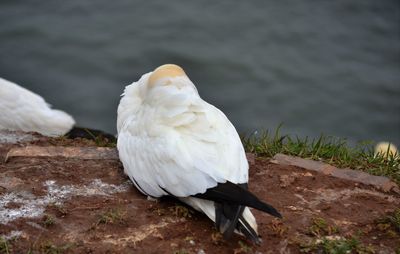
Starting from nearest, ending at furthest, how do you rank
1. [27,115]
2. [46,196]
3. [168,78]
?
[46,196], [168,78], [27,115]

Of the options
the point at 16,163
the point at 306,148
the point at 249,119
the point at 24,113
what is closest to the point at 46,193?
the point at 16,163

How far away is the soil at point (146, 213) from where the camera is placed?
4.32 m

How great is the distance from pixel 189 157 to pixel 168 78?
109 cm

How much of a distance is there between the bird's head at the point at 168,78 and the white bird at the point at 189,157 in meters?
0.05

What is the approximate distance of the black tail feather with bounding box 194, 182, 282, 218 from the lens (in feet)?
13.5

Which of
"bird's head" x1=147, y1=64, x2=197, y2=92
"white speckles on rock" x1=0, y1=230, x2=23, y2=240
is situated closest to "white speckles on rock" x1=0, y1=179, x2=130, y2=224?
"white speckles on rock" x1=0, y1=230, x2=23, y2=240

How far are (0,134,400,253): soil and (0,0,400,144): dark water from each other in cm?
543

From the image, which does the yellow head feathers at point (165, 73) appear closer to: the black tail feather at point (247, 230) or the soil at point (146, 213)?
the soil at point (146, 213)

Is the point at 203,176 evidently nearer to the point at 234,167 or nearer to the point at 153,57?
the point at 234,167

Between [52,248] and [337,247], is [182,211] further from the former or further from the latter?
[337,247]


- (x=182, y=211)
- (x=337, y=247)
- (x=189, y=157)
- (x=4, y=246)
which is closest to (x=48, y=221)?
(x=4, y=246)

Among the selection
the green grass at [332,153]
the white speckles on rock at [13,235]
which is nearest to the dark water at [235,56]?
the green grass at [332,153]

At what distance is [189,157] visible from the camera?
4551 millimetres

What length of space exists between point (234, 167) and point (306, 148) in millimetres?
1489
